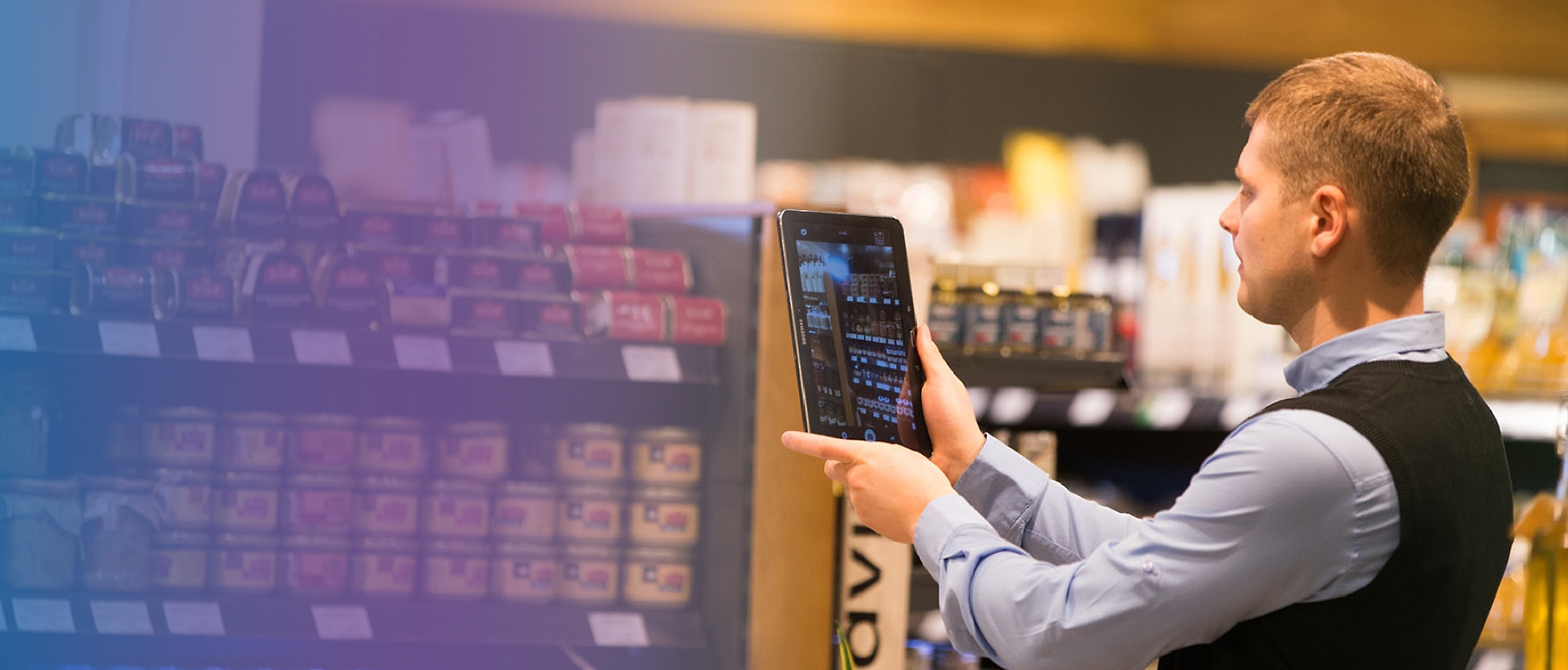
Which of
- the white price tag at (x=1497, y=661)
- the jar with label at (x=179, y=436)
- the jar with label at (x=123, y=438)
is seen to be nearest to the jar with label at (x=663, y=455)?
the jar with label at (x=179, y=436)

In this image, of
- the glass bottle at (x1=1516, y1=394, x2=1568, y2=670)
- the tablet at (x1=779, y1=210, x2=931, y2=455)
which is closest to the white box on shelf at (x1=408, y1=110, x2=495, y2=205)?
the tablet at (x1=779, y1=210, x2=931, y2=455)

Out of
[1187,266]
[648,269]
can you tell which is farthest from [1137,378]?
[648,269]

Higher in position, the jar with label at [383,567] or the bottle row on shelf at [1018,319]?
the bottle row on shelf at [1018,319]

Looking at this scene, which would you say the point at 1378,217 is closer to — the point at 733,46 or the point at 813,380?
the point at 813,380

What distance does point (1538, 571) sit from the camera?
2062mm

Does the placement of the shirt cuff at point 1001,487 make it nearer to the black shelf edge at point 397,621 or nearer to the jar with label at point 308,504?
the black shelf edge at point 397,621

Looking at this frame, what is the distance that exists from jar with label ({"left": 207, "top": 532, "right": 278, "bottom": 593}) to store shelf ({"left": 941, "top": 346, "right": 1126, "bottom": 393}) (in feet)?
3.84

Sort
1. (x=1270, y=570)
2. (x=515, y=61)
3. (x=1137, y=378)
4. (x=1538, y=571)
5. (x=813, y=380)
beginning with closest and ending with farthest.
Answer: (x=1270, y=570) < (x=813, y=380) < (x=1538, y=571) < (x=1137, y=378) < (x=515, y=61)

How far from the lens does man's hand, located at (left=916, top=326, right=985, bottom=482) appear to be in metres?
1.42

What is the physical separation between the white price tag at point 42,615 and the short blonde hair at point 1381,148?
74.4 inches

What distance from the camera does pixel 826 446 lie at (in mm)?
1332

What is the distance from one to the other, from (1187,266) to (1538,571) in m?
0.86

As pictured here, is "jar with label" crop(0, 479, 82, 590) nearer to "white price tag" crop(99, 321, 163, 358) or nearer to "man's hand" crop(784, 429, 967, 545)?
"white price tag" crop(99, 321, 163, 358)

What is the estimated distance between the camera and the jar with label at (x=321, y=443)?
7.30ft
